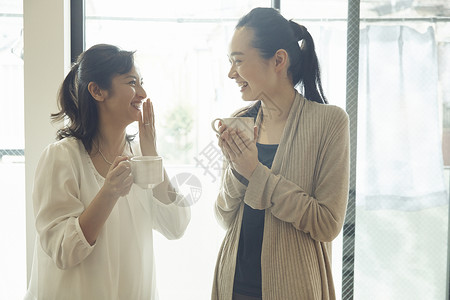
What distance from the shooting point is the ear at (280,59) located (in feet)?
3.77

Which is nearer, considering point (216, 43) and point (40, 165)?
point (40, 165)

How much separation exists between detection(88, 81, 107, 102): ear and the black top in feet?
1.93

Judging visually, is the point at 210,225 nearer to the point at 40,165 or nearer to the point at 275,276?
the point at 275,276

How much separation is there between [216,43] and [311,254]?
3.84 feet

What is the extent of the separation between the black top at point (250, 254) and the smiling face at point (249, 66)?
0.20 metres

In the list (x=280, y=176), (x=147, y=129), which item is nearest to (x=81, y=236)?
(x=147, y=129)

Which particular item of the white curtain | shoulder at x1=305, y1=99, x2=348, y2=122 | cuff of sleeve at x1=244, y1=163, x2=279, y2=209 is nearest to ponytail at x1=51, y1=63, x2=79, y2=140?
cuff of sleeve at x1=244, y1=163, x2=279, y2=209

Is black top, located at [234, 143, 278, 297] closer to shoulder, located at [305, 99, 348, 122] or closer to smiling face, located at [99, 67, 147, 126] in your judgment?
shoulder, located at [305, 99, 348, 122]

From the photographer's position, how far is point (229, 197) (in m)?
1.15

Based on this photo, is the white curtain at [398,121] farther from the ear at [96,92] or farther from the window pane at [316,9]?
the ear at [96,92]

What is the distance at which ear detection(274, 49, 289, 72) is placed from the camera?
3.77 ft

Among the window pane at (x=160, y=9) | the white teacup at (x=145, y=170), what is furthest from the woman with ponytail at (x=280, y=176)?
the window pane at (x=160, y=9)

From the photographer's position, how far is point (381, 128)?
74.4 inches

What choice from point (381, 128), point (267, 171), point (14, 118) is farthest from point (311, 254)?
A: point (14, 118)
